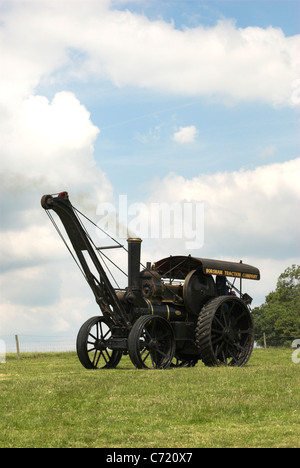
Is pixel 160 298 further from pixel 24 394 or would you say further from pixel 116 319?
pixel 24 394

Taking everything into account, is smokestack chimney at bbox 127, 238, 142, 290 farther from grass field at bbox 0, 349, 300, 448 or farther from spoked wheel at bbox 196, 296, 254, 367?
grass field at bbox 0, 349, 300, 448

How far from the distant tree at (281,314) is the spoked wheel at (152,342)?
36.6 m

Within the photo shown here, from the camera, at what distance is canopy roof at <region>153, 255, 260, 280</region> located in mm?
21250

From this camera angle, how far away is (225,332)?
2098cm

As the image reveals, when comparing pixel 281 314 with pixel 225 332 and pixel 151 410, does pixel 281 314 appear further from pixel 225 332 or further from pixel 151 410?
pixel 151 410

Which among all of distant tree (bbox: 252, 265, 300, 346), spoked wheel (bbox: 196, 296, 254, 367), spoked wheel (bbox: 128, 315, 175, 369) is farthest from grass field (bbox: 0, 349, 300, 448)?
distant tree (bbox: 252, 265, 300, 346)

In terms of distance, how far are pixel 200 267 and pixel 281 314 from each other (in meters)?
39.0

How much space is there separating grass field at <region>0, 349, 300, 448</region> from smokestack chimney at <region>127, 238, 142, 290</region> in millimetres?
3391

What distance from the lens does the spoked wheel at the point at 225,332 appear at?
20.1 meters

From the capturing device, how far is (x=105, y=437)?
34.7ft

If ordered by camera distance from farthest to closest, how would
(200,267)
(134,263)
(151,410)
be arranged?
(200,267), (134,263), (151,410)

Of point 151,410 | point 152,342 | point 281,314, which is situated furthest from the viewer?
point 281,314

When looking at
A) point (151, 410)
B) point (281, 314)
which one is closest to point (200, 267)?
point (151, 410)
